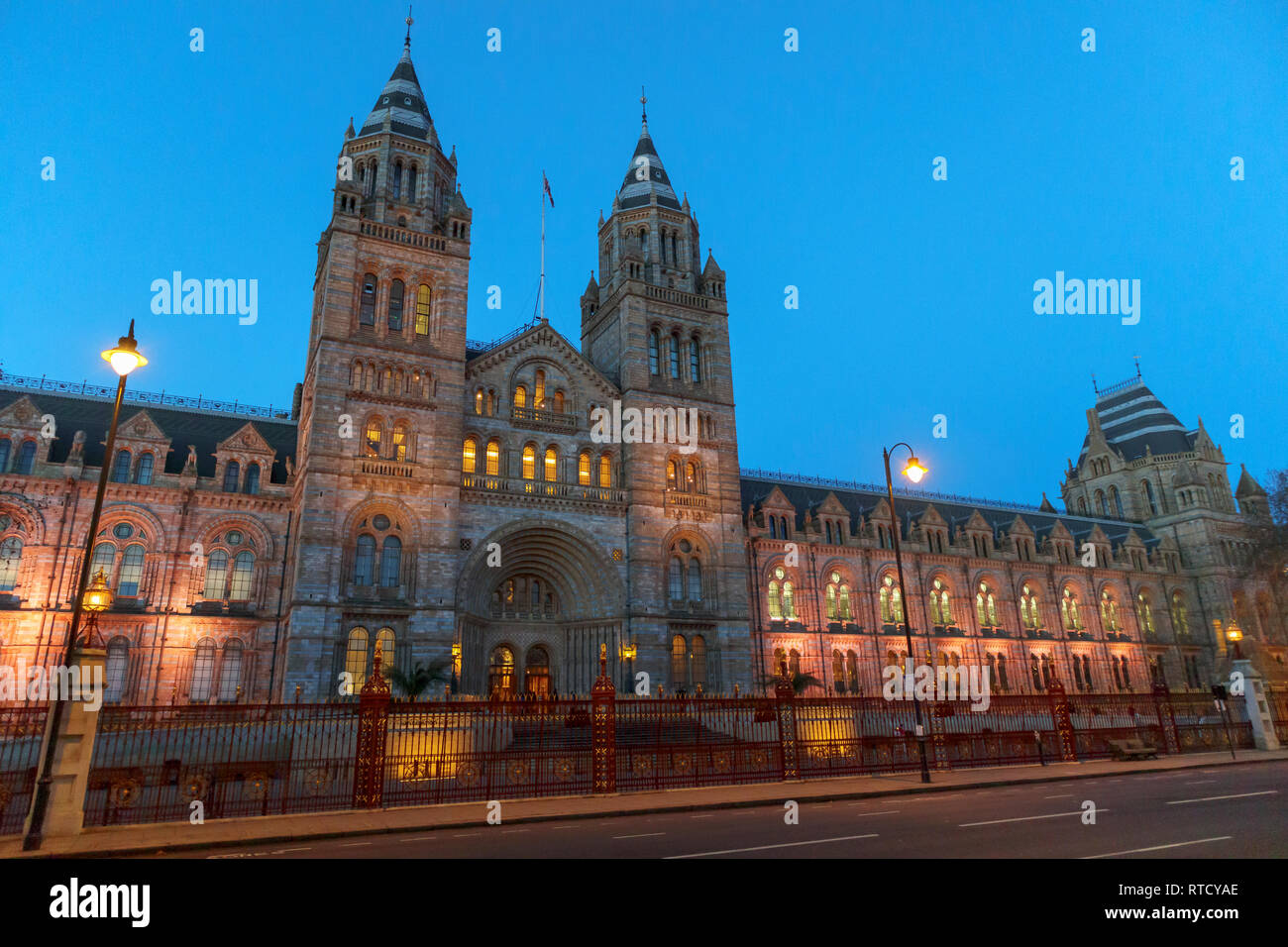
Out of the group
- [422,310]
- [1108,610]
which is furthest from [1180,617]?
[422,310]

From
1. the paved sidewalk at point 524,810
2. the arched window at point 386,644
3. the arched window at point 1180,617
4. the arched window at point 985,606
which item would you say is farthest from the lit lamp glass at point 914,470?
the arched window at point 1180,617

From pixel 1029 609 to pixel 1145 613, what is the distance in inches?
503

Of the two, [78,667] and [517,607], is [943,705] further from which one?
[78,667]

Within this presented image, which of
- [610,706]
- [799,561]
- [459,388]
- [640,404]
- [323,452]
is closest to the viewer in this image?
A: [610,706]

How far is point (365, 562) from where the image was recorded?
34.1 meters

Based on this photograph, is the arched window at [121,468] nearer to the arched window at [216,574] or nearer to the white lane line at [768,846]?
the arched window at [216,574]

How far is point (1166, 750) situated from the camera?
1137 inches

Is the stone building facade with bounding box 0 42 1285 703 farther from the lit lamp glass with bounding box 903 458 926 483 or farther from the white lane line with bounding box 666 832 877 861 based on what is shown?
the white lane line with bounding box 666 832 877 861

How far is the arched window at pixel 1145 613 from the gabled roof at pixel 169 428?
64.3 metres

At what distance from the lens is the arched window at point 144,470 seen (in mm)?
35875

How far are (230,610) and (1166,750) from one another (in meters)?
40.0

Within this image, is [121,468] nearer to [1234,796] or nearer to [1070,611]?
[1234,796]
